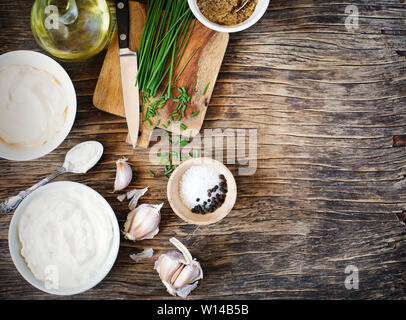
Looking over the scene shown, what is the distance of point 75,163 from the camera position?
115 centimetres

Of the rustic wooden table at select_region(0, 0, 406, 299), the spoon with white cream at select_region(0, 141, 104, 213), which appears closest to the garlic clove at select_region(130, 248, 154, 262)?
the rustic wooden table at select_region(0, 0, 406, 299)

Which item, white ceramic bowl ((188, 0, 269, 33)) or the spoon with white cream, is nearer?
white ceramic bowl ((188, 0, 269, 33))

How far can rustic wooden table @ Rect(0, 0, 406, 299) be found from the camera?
1.18 meters

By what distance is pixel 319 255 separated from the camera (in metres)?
1.22

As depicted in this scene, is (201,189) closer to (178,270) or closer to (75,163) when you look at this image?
(178,270)

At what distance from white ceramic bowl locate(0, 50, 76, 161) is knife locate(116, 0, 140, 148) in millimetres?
168

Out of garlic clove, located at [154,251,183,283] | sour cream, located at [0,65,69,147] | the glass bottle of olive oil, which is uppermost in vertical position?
the glass bottle of olive oil

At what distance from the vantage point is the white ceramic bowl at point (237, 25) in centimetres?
100

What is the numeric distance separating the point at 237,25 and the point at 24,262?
1014 millimetres

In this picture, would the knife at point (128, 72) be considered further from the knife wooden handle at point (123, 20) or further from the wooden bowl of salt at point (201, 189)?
the wooden bowl of salt at point (201, 189)

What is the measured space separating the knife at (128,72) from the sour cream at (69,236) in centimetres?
27

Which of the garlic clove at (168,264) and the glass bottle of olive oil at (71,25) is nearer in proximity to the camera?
the glass bottle of olive oil at (71,25)

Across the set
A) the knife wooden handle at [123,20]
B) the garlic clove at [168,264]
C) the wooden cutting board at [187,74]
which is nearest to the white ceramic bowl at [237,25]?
the wooden cutting board at [187,74]

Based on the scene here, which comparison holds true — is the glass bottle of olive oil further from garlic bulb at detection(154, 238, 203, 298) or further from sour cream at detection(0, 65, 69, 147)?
garlic bulb at detection(154, 238, 203, 298)
